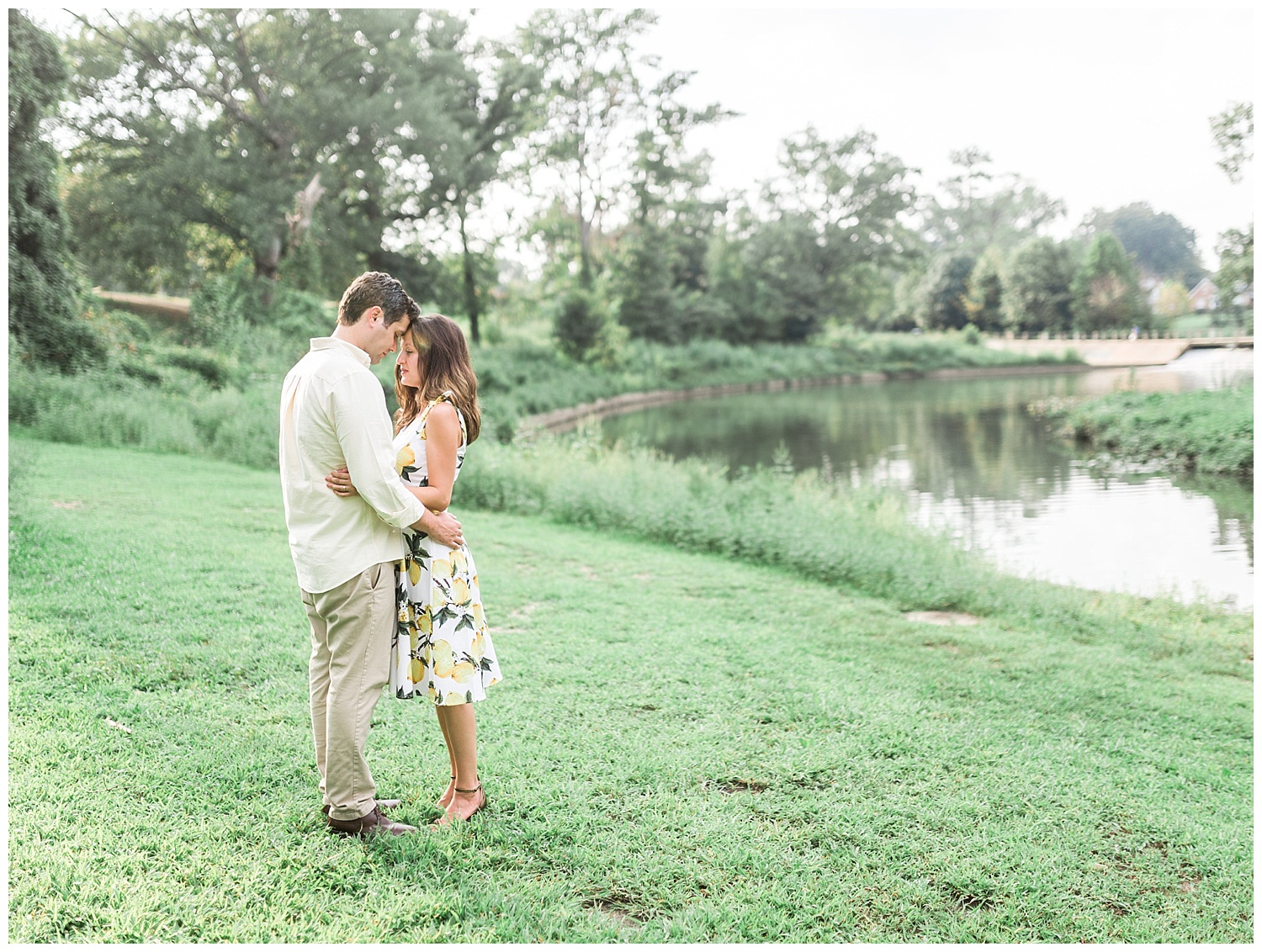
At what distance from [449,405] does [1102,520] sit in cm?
1177

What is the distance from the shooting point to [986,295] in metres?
57.4

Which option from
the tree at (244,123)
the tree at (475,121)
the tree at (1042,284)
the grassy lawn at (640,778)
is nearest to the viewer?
the grassy lawn at (640,778)

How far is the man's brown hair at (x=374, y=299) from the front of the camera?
117 inches

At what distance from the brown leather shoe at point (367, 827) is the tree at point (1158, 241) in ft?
242

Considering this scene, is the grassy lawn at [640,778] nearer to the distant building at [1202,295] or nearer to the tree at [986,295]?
the tree at [986,295]

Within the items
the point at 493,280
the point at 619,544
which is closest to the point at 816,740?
the point at 619,544

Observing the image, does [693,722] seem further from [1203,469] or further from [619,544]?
[1203,469]

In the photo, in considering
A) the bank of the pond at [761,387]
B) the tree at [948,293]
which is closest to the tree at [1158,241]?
the tree at [948,293]

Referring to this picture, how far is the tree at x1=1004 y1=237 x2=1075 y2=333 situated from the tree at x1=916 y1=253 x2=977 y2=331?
11.8 ft

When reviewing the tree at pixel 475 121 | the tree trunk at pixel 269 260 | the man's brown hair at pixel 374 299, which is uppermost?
the tree at pixel 475 121

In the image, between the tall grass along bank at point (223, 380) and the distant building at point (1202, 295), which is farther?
the distant building at point (1202, 295)

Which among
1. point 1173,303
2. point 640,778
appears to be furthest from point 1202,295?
point 640,778

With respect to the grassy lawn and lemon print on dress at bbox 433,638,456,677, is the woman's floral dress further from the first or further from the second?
the grassy lawn

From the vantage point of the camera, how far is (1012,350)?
49.3 m
